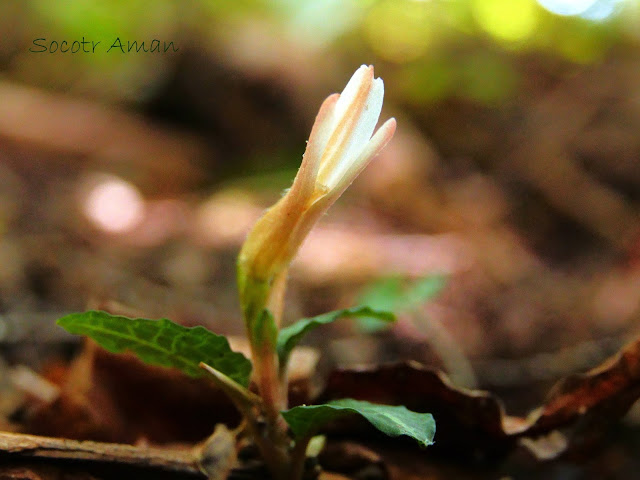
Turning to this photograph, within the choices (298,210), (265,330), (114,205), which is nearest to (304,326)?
(265,330)

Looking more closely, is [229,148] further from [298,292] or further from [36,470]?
[36,470]

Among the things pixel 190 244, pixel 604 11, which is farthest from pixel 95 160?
pixel 604 11

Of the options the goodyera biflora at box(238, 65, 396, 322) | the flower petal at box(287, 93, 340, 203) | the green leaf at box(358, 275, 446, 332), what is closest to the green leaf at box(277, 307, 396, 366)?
the goodyera biflora at box(238, 65, 396, 322)

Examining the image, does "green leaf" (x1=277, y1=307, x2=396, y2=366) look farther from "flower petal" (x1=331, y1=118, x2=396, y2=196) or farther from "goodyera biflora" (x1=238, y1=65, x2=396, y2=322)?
"flower petal" (x1=331, y1=118, x2=396, y2=196)

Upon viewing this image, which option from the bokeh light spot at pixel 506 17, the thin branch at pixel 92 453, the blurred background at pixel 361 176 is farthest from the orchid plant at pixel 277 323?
the bokeh light spot at pixel 506 17

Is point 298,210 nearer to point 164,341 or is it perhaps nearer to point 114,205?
point 164,341

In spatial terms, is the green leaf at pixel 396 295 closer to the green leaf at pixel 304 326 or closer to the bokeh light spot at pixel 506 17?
the green leaf at pixel 304 326
